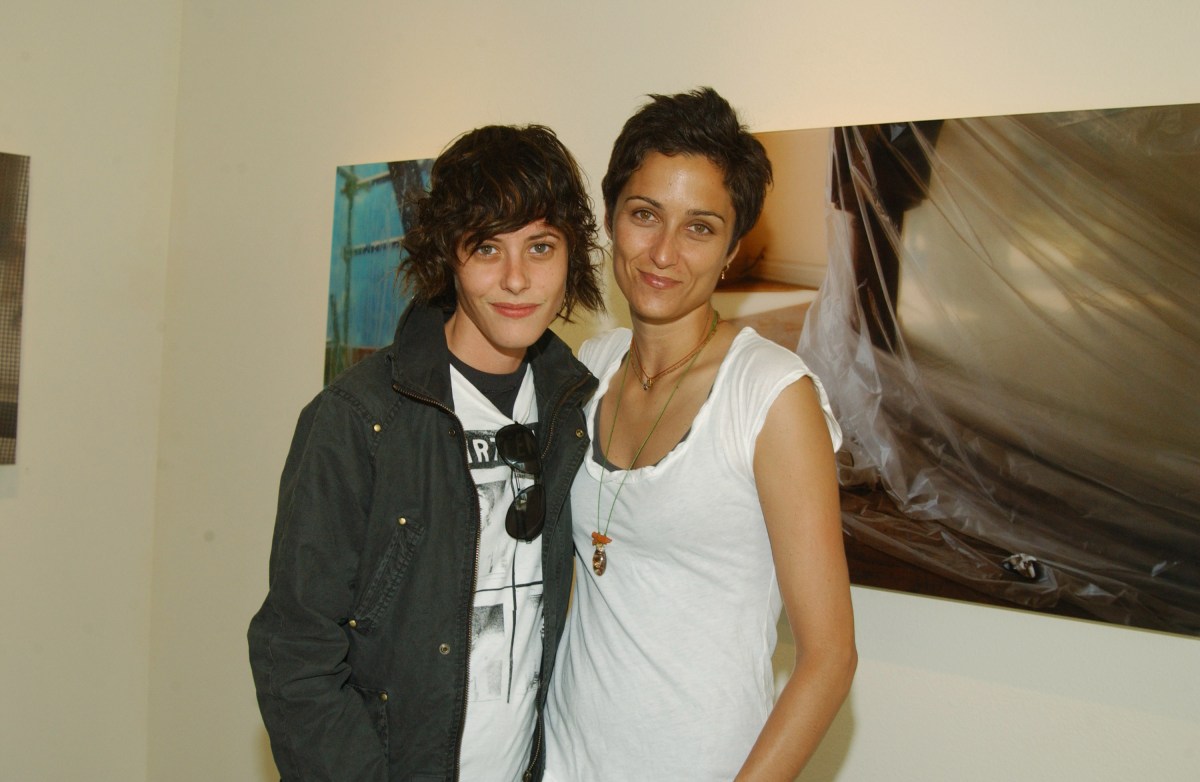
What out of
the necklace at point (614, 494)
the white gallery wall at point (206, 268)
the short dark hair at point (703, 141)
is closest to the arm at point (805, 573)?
the necklace at point (614, 494)

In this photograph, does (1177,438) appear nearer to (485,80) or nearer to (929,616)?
(929,616)

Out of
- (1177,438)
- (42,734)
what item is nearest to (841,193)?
(1177,438)

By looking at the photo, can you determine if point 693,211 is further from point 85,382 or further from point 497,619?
point 85,382

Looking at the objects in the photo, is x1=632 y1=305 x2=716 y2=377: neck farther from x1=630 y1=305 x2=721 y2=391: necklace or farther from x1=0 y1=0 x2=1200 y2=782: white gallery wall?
x1=0 y1=0 x2=1200 y2=782: white gallery wall

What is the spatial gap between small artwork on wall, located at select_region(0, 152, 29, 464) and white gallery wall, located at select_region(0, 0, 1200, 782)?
2.0 inches

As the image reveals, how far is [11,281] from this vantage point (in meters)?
2.82

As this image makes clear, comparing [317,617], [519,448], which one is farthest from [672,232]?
[317,617]

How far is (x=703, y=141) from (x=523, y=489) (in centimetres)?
63

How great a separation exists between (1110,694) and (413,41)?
2371 mm

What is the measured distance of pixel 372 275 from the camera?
A: 106 inches

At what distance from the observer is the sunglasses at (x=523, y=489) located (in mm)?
1503

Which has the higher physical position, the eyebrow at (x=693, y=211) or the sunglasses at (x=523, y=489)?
the eyebrow at (x=693, y=211)

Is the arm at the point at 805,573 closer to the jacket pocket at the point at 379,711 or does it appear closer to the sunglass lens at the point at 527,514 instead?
the sunglass lens at the point at 527,514

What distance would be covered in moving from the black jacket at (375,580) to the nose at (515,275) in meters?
0.16
